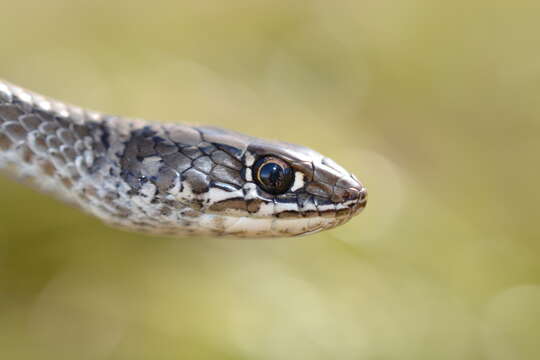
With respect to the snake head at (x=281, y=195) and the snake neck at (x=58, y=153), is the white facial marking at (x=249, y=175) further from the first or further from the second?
the snake neck at (x=58, y=153)

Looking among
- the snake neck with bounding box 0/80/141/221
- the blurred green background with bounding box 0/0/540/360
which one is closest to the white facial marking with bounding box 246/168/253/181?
the snake neck with bounding box 0/80/141/221

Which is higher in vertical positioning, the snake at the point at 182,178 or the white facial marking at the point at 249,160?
the white facial marking at the point at 249,160

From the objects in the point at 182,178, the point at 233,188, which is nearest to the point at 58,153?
the point at 182,178

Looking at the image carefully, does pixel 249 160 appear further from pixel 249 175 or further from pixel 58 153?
pixel 58 153

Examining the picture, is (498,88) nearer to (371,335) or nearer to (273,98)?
(273,98)

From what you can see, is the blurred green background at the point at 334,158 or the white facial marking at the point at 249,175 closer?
the white facial marking at the point at 249,175

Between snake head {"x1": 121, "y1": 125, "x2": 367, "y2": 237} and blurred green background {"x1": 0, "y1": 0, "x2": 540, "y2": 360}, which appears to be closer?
snake head {"x1": 121, "y1": 125, "x2": 367, "y2": 237}

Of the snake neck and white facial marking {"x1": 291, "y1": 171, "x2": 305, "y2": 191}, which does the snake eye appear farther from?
the snake neck

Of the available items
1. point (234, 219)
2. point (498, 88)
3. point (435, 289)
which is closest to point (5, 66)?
point (234, 219)

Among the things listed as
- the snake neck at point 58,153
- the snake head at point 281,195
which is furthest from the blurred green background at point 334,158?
the snake head at point 281,195
